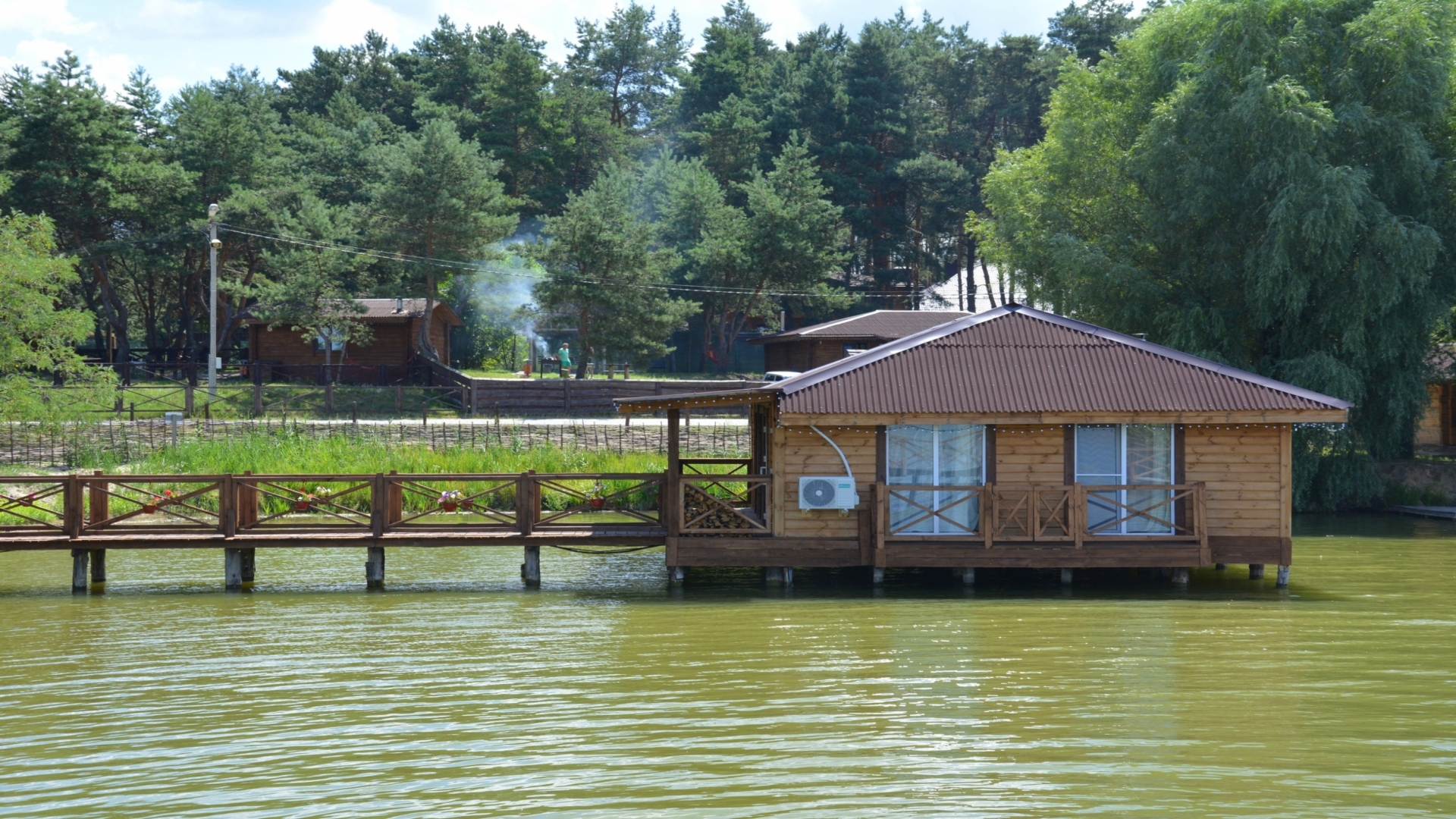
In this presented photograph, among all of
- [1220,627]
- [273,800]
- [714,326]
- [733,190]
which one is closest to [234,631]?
[273,800]

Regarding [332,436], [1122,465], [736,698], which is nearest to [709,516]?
[1122,465]

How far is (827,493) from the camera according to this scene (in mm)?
17312

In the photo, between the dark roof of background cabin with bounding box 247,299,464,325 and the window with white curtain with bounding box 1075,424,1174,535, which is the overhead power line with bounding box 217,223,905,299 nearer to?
the dark roof of background cabin with bounding box 247,299,464,325

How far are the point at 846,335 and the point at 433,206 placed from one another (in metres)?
16.1

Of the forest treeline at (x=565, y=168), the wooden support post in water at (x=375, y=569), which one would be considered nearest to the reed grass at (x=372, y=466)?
the wooden support post in water at (x=375, y=569)

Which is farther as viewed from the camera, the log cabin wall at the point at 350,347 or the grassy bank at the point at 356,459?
the log cabin wall at the point at 350,347

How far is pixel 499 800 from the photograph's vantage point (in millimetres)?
9078

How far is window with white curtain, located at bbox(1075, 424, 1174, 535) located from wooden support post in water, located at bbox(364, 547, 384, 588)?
10.1 meters

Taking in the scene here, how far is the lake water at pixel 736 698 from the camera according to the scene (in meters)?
9.22

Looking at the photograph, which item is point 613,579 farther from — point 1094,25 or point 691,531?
point 1094,25

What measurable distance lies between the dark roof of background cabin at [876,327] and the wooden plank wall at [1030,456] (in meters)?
30.8

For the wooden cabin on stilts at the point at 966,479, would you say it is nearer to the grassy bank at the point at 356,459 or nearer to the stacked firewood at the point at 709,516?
the stacked firewood at the point at 709,516

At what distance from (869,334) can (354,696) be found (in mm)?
38716

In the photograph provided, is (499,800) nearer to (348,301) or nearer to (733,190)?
(348,301)
